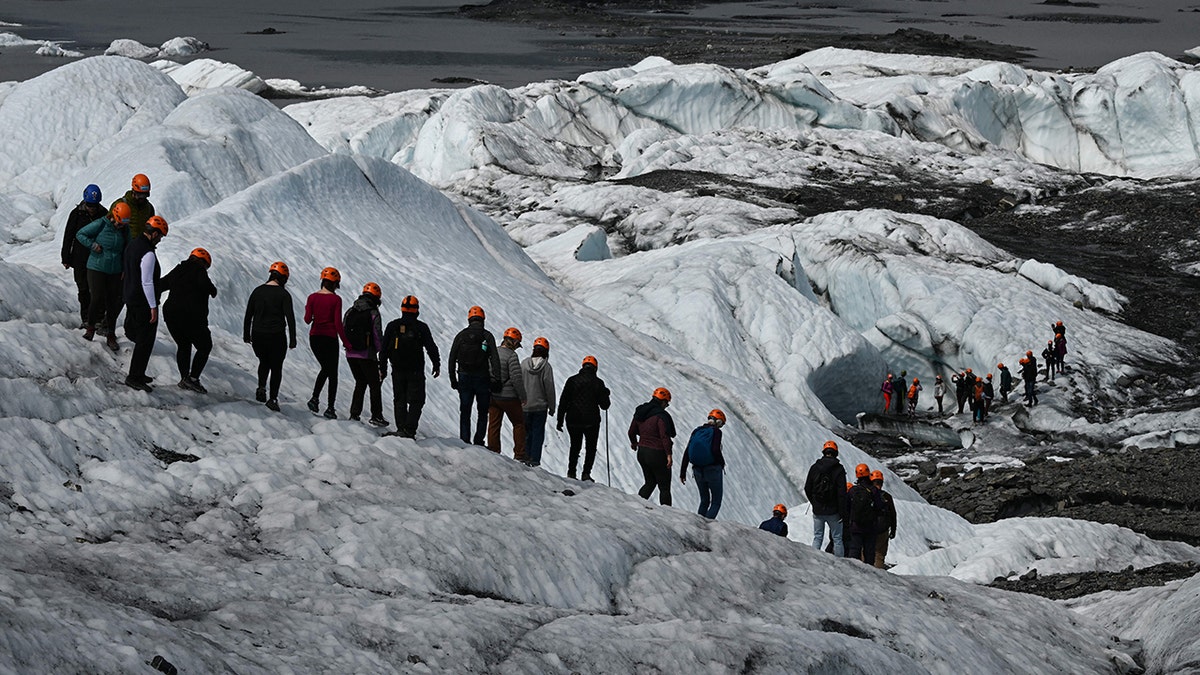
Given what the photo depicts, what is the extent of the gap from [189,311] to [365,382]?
6.90ft

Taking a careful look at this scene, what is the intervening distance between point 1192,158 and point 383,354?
65.5 metres

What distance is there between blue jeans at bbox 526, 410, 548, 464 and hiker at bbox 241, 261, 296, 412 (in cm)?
336

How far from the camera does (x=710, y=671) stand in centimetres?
911

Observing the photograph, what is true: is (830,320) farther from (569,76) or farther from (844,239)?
(569,76)

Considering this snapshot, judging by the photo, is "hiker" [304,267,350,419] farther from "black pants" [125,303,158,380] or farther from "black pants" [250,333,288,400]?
"black pants" [125,303,158,380]

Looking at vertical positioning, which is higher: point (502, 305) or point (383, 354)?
point (383, 354)

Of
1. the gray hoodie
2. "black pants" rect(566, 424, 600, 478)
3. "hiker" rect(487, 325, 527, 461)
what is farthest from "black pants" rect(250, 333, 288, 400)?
"black pants" rect(566, 424, 600, 478)

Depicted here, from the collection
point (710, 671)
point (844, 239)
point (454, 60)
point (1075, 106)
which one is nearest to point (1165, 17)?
point (454, 60)

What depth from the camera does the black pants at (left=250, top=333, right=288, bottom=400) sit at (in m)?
12.2

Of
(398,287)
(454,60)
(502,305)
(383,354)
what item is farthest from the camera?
(454,60)

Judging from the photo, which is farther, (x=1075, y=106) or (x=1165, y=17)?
(x=1165, y=17)

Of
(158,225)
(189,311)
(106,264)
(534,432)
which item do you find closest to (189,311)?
(189,311)

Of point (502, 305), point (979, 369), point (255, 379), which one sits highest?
point (255, 379)

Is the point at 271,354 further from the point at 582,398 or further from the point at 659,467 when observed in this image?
the point at 659,467
